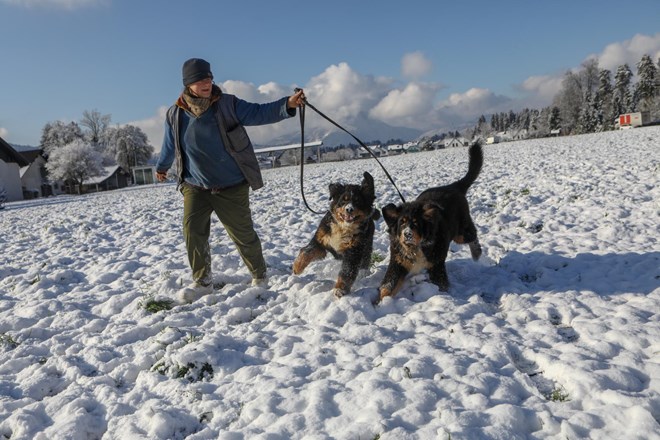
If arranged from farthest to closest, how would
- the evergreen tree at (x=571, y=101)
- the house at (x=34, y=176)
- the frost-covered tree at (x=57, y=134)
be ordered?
1. the evergreen tree at (x=571, y=101)
2. the frost-covered tree at (x=57, y=134)
3. the house at (x=34, y=176)

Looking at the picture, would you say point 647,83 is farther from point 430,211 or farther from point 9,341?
point 9,341

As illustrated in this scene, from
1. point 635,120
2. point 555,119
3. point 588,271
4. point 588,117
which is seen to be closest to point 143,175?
point 635,120

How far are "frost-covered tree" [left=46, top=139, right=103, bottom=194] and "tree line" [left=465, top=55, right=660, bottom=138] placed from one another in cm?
6449

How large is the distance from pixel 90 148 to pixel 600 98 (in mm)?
72340

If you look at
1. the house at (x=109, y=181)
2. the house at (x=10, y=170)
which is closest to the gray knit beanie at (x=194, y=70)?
the house at (x=10, y=170)

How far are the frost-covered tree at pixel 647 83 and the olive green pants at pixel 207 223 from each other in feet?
260

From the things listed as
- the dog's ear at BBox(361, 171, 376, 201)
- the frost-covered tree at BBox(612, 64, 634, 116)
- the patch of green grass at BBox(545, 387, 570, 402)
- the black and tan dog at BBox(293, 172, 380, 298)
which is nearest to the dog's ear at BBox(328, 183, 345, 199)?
the black and tan dog at BBox(293, 172, 380, 298)

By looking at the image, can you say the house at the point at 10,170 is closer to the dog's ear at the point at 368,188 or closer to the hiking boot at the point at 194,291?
the hiking boot at the point at 194,291

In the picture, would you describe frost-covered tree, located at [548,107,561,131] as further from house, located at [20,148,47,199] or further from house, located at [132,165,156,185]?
house, located at [20,148,47,199]

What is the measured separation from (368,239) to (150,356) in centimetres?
248

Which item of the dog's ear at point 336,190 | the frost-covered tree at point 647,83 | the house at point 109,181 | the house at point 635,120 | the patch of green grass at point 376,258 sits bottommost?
the patch of green grass at point 376,258

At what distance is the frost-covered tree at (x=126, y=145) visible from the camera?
219 feet

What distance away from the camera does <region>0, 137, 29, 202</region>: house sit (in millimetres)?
35362

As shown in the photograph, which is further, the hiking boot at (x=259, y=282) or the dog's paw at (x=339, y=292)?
the hiking boot at (x=259, y=282)
